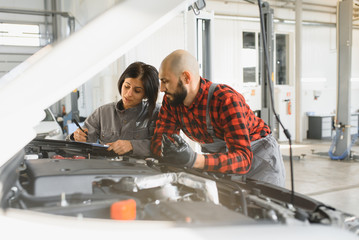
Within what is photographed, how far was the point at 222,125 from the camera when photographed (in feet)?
6.22

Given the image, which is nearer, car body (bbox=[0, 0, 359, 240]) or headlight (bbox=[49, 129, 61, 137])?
car body (bbox=[0, 0, 359, 240])

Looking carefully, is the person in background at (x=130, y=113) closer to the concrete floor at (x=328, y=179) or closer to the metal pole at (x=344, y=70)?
the concrete floor at (x=328, y=179)

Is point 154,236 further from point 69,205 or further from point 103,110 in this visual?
point 103,110

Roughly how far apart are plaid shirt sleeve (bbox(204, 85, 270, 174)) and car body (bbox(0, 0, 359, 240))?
16.3 inches

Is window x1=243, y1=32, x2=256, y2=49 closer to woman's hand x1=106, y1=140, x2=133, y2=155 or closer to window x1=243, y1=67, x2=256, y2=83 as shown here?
window x1=243, y1=67, x2=256, y2=83

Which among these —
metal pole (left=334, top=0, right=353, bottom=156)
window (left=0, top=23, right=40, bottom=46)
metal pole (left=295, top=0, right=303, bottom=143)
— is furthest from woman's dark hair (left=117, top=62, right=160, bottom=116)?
metal pole (left=295, top=0, right=303, bottom=143)

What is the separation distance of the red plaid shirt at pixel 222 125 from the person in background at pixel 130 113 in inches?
8.1

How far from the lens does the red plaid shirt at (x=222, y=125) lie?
5.71 ft

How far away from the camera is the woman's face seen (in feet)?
7.46

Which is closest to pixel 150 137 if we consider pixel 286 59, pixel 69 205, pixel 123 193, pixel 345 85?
pixel 123 193

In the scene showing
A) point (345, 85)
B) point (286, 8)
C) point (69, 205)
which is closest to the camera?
point (69, 205)

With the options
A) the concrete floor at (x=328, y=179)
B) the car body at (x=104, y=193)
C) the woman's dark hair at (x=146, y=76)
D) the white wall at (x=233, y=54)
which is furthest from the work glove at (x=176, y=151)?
the white wall at (x=233, y=54)

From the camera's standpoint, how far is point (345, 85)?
22.0 feet

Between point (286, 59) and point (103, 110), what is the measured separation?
8687mm
